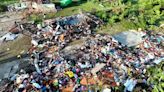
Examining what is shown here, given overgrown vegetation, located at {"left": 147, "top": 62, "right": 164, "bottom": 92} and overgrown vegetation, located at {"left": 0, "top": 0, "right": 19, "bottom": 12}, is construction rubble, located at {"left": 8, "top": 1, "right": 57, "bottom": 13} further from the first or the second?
overgrown vegetation, located at {"left": 147, "top": 62, "right": 164, "bottom": 92}

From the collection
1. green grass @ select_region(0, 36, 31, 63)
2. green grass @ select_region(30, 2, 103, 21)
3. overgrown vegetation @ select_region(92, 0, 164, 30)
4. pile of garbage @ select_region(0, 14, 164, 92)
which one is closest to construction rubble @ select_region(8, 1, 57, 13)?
green grass @ select_region(30, 2, 103, 21)

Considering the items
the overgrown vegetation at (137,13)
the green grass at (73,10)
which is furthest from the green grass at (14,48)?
the overgrown vegetation at (137,13)

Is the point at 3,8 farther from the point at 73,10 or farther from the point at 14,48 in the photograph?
the point at 14,48

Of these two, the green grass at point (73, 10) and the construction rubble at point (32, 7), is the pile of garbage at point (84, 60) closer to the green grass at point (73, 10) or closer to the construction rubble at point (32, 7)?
the green grass at point (73, 10)

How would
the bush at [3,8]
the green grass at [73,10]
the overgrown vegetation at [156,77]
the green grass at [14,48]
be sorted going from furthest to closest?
the bush at [3,8] → the green grass at [73,10] → the green grass at [14,48] → the overgrown vegetation at [156,77]

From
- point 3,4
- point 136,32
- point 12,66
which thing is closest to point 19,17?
point 3,4

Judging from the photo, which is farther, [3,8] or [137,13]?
[3,8]

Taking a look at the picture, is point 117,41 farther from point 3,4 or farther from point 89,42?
point 3,4

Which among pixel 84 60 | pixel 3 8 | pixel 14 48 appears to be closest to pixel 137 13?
pixel 84 60

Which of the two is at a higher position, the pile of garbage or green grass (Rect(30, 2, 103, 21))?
green grass (Rect(30, 2, 103, 21))
